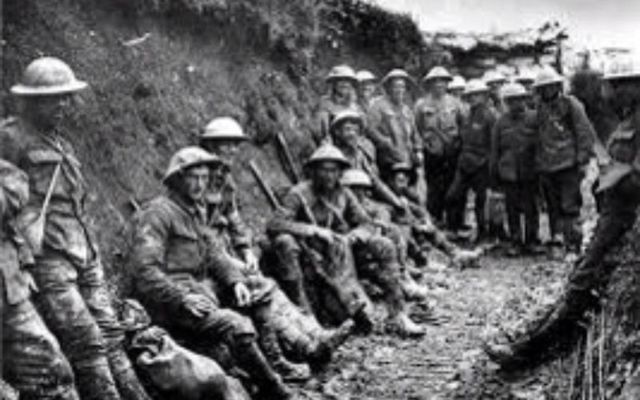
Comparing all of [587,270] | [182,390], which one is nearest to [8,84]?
[182,390]

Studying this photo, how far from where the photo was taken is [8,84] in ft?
24.5

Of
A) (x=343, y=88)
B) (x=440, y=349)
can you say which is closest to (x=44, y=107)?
(x=440, y=349)

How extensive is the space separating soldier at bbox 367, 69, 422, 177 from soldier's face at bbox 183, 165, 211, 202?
6.38m

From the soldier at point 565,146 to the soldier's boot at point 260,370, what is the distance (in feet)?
22.1

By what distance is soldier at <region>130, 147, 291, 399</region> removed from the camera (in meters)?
7.05

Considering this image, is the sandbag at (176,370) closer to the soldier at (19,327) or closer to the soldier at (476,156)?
the soldier at (19,327)

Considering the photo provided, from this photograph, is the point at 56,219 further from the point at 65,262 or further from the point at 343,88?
the point at 343,88

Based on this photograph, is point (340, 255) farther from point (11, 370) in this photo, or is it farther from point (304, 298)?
point (11, 370)

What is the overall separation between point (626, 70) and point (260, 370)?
11.6 feet

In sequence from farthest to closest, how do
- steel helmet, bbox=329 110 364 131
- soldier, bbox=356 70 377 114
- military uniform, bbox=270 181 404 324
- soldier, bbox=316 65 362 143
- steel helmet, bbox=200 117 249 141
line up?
soldier, bbox=356 70 377 114 < soldier, bbox=316 65 362 143 < steel helmet, bbox=329 110 364 131 < military uniform, bbox=270 181 404 324 < steel helmet, bbox=200 117 249 141

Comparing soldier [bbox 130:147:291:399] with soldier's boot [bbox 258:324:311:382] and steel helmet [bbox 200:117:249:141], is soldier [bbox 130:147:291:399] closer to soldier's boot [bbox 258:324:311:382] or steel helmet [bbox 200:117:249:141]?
soldier's boot [bbox 258:324:311:382]

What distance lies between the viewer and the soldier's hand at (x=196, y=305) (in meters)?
7.00

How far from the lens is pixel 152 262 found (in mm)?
7086

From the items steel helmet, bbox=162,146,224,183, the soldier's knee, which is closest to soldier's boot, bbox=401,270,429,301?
the soldier's knee
